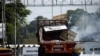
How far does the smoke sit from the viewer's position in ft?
242

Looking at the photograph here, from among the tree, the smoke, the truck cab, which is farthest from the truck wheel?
the smoke

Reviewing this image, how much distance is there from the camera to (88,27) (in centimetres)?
7650

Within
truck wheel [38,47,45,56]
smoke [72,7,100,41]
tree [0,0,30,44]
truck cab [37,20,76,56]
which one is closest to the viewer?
truck cab [37,20,76,56]

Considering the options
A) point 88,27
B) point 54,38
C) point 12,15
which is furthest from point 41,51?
point 88,27

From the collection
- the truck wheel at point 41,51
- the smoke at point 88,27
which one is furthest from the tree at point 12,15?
the truck wheel at point 41,51

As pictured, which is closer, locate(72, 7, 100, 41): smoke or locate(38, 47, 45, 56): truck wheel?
locate(38, 47, 45, 56): truck wheel

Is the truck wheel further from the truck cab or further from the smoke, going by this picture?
the smoke

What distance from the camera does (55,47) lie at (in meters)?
35.4

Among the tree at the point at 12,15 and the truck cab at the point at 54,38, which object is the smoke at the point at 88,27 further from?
the truck cab at the point at 54,38

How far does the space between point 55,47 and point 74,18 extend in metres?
50.3

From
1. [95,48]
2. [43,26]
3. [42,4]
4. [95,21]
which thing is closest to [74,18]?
[95,21]

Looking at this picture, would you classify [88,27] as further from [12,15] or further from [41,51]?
[41,51]

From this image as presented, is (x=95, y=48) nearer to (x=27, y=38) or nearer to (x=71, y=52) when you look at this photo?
(x=71, y=52)

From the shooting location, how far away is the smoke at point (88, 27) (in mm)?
73675
